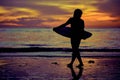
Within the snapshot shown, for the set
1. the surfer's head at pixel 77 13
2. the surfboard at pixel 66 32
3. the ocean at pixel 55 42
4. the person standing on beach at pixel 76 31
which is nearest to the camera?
the surfer's head at pixel 77 13

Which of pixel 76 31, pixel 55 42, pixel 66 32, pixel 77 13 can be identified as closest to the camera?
pixel 77 13

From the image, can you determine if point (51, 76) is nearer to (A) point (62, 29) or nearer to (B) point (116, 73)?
(B) point (116, 73)

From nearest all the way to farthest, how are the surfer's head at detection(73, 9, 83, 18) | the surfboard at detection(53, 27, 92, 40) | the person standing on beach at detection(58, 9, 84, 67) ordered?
the surfer's head at detection(73, 9, 83, 18)
the person standing on beach at detection(58, 9, 84, 67)
the surfboard at detection(53, 27, 92, 40)

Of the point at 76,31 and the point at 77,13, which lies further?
the point at 76,31

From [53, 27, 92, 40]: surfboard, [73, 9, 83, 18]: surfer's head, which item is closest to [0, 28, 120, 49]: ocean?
[53, 27, 92, 40]: surfboard

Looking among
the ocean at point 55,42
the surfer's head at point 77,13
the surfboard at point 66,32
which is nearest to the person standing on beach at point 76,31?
the surfer's head at point 77,13

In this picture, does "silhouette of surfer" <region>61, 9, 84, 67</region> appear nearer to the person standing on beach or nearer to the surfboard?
the person standing on beach

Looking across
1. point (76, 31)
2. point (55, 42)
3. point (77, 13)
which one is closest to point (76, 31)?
point (76, 31)

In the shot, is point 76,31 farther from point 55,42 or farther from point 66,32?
point 55,42

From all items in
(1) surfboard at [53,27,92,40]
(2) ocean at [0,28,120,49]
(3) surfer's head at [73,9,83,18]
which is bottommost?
(2) ocean at [0,28,120,49]

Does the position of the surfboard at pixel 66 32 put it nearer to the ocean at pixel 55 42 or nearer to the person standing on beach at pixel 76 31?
the person standing on beach at pixel 76 31

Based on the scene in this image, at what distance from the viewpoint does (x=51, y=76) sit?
9.51m

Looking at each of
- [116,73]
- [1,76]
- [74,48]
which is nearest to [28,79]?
[1,76]

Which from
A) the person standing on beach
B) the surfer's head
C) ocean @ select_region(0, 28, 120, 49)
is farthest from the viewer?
ocean @ select_region(0, 28, 120, 49)
